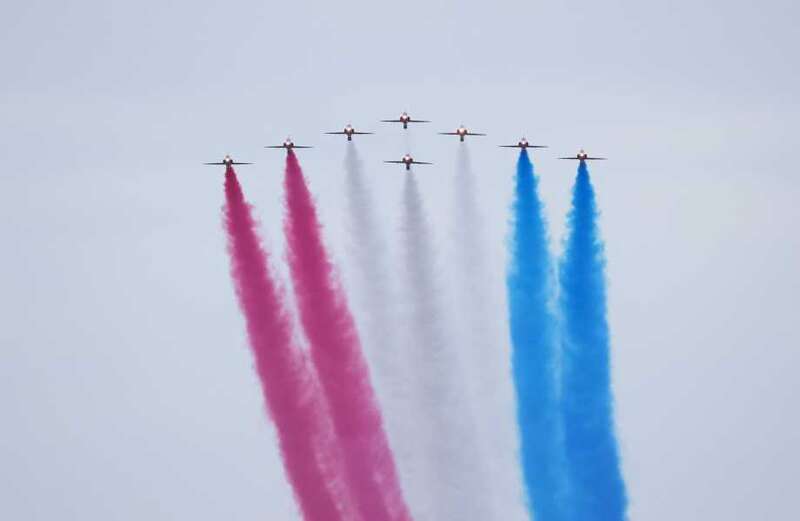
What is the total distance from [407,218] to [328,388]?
7027mm

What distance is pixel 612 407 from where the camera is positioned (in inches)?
3578

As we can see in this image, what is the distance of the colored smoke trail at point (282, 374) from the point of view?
293 ft

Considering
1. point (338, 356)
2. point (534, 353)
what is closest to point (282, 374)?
point (338, 356)

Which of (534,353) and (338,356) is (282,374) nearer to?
(338,356)

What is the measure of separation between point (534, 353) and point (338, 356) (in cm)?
737

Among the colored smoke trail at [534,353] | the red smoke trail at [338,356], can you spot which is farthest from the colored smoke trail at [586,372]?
the red smoke trail at [338,356]

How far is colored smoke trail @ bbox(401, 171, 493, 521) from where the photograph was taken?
91000mm

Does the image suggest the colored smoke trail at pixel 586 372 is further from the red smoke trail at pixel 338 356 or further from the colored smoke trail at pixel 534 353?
the red smoke trail at pixel 338 356

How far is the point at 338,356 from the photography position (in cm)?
8962

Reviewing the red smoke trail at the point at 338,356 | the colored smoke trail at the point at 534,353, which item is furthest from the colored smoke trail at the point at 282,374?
the colored smoke trail at the point at 534,353

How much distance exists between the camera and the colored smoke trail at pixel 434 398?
91.0 m

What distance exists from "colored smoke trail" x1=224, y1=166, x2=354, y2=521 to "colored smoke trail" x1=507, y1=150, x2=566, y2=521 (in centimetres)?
747

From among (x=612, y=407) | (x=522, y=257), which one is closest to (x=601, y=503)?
(x=612, y=407)

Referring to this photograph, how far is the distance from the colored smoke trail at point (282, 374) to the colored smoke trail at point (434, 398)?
3952 mm
